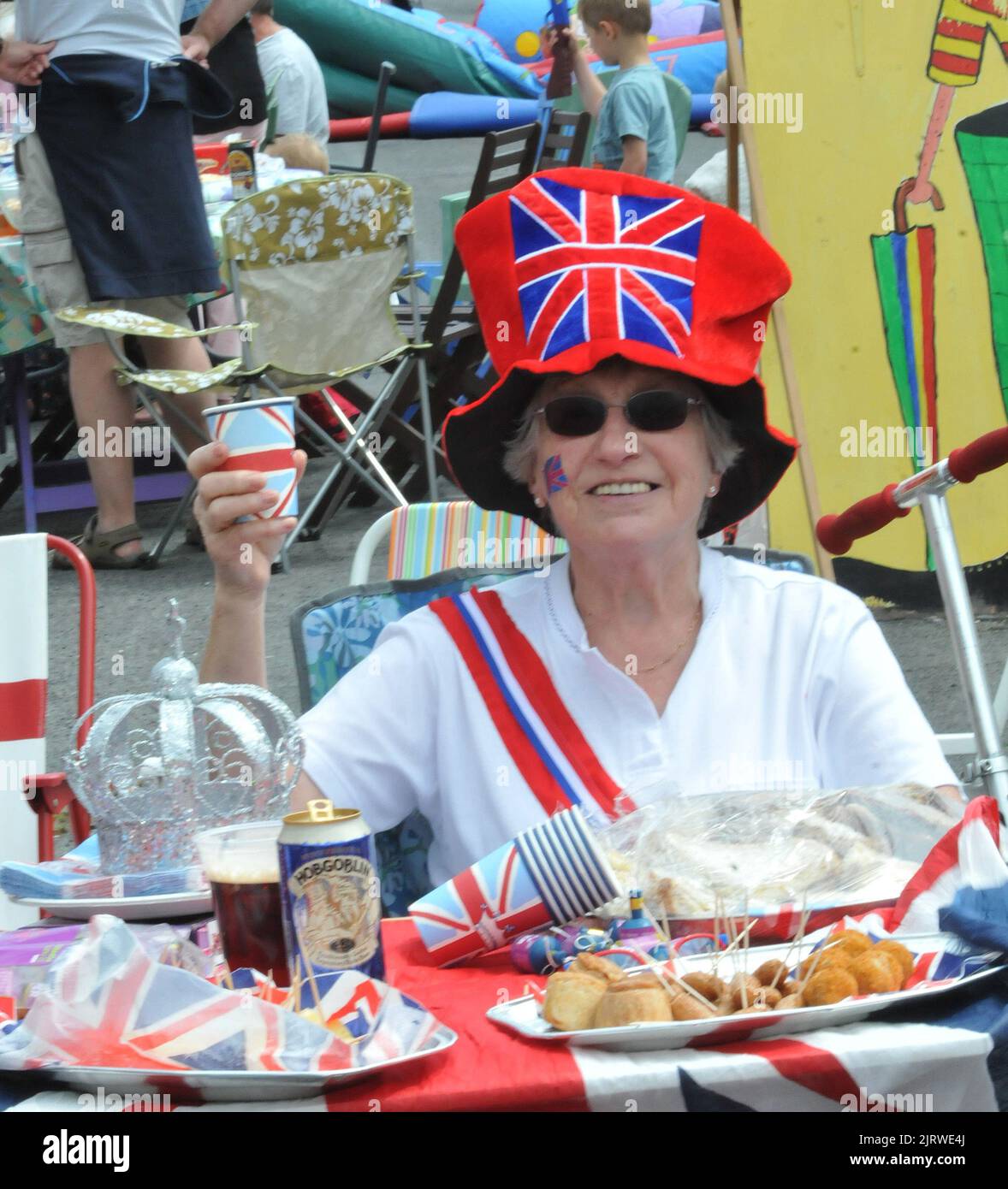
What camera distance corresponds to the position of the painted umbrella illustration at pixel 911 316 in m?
4.94

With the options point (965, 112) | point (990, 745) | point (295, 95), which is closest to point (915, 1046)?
point (990, 745)

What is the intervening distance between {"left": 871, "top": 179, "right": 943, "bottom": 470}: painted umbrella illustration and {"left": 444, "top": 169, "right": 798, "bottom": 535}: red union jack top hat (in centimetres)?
271

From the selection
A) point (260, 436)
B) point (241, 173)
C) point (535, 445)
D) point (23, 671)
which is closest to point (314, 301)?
point (241, 173)

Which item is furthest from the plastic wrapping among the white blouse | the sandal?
the sandal

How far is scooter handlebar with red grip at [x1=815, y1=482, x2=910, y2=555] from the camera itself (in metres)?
2.40

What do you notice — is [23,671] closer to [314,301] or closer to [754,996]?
[754,996]

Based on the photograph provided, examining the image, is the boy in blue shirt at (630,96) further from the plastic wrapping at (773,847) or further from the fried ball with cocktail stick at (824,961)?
the fried ball with cocktail stick at (824,961)

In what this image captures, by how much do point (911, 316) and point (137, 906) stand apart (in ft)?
12.3

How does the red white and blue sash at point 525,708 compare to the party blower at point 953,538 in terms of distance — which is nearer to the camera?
the party blower at point 953,538

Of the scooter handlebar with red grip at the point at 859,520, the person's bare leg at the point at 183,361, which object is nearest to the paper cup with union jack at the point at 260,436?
the scooter handlebar with red grip at the point at 859,520

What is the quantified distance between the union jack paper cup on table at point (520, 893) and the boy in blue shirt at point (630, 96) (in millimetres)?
6776

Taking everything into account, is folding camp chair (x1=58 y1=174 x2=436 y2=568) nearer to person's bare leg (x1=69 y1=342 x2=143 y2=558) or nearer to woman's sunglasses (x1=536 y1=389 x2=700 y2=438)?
person's bare leg (x1=69 y1=342 x2=143 y2=558)
